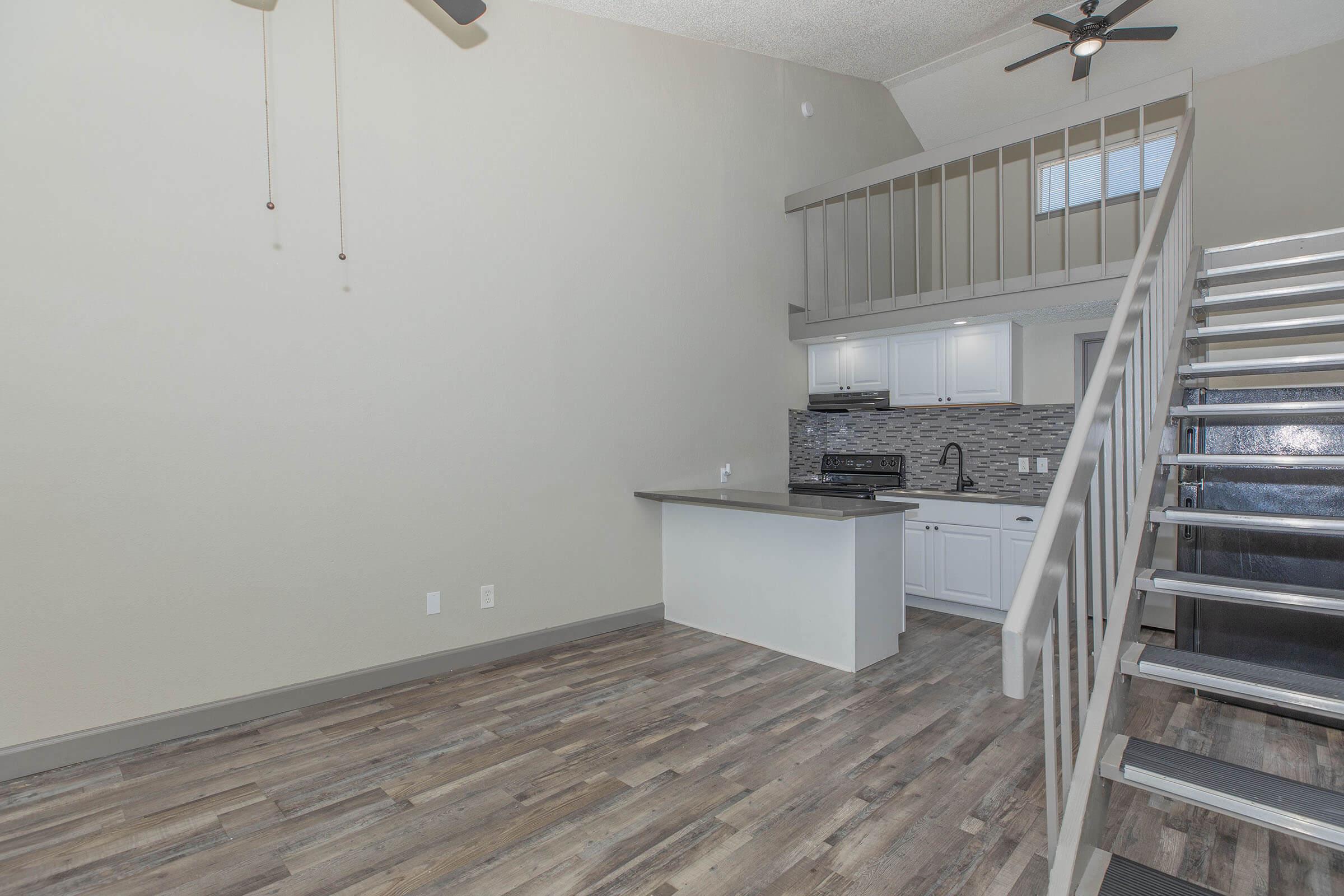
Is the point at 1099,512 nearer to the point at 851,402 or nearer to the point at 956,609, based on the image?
the point at 956,609

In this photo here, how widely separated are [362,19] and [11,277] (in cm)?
184

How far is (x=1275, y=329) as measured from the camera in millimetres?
2473

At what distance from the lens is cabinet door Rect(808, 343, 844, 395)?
5441 mm

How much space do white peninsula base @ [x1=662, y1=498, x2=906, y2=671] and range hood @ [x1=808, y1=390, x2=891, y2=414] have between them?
167 cm

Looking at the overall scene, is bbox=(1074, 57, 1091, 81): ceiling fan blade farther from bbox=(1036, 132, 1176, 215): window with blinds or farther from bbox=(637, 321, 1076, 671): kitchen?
bbox=(637, 321, 1076, 671): kitchen

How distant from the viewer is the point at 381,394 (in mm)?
A: 3330

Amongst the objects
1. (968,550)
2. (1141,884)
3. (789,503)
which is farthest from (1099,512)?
(968,550)

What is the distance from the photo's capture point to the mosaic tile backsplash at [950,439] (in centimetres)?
493

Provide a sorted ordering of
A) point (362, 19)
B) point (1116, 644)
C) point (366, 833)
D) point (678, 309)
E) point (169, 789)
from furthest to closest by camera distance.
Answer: point (678, 309)
point (362, 19)
point (169, 789)
point (366, 833)
point (1116, 644)

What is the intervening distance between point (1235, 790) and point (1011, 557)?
3.03 metres

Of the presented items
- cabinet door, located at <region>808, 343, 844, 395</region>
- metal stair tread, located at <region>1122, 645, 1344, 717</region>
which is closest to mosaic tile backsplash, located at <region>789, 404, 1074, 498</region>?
cabinet door, located at <region>808, 343, 844, 395</region>

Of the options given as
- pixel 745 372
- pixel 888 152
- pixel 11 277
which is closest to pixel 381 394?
pixel 11 277

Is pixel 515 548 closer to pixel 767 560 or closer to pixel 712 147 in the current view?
pixel 767 560

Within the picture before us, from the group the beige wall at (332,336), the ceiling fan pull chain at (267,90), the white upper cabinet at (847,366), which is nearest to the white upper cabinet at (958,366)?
the white upper cabinet at (847,366)
